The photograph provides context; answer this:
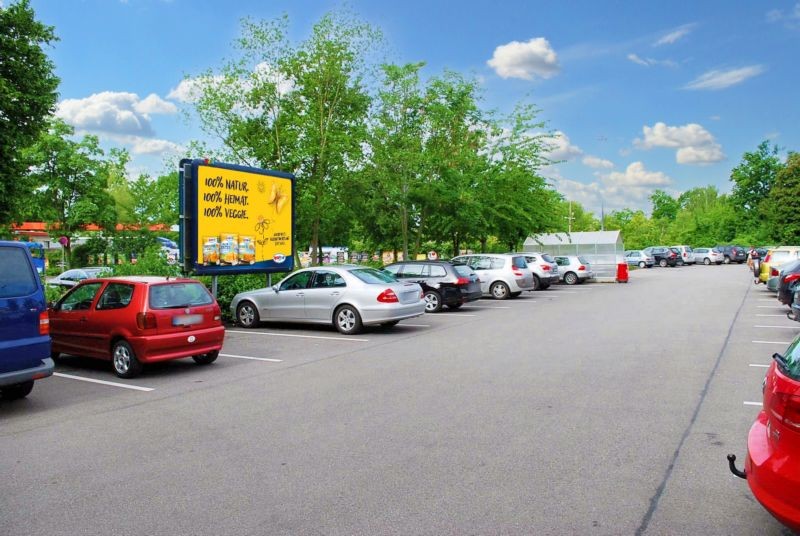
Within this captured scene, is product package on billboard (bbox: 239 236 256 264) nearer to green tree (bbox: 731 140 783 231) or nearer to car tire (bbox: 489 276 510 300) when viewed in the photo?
car tire (bbox: 489 276 510 300)

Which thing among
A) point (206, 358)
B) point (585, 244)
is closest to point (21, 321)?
point (206, 358)

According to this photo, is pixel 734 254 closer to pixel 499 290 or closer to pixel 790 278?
pixel 499 290

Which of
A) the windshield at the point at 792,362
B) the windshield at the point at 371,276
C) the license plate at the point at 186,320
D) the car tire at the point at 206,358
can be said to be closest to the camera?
the windshield at the point at 792,362

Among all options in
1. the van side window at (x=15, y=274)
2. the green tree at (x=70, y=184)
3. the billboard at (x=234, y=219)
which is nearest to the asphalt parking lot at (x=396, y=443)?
the van side window at (x=15, y=274)

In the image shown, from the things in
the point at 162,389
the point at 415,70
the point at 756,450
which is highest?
the point at 415,70

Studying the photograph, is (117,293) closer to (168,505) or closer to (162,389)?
(162,389)

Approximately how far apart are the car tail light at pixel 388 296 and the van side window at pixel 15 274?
22.7 ft

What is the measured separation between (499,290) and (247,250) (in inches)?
399

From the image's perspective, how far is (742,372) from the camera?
852cm

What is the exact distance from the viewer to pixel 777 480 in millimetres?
3021

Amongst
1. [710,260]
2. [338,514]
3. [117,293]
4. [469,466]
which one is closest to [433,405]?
[469,466]

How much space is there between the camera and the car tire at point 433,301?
17656 mm

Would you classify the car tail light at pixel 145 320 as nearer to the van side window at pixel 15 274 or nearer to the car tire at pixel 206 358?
the car tire at pixel 206 358

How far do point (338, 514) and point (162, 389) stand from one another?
491cm
